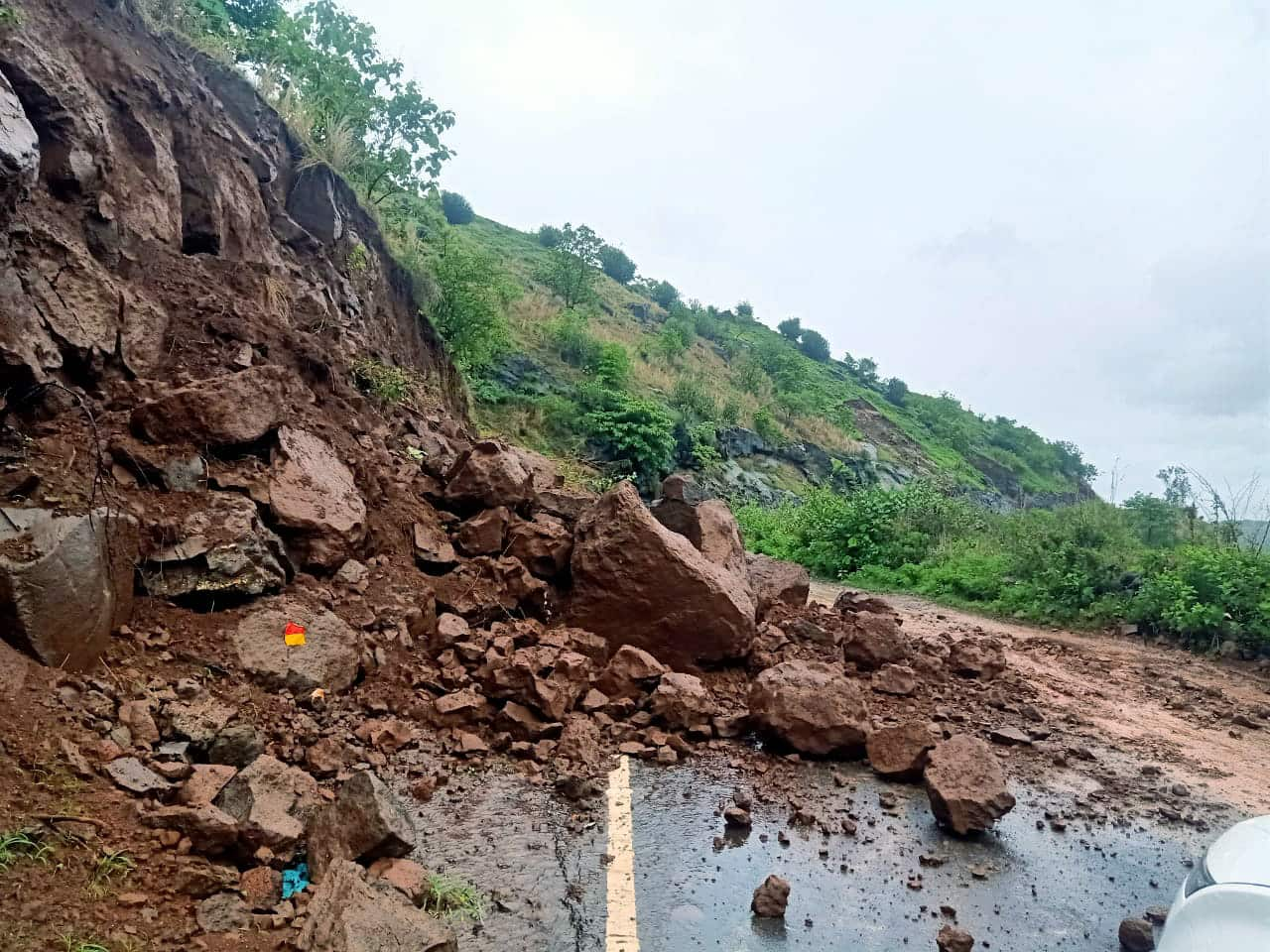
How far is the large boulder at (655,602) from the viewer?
6.49 metres

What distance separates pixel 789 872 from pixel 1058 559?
34.9 feet

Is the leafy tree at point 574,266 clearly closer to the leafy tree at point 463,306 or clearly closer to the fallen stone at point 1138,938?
the leafy tree at point 463,306

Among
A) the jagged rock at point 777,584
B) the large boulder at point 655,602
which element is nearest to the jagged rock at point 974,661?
the jagged rock at point 777,584

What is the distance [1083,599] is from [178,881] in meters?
12.1

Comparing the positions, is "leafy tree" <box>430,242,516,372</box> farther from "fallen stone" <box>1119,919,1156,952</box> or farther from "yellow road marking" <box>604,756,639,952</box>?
"fallen stone" <box>1119,919,1156,952</box>

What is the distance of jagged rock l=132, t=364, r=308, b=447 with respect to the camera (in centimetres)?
549

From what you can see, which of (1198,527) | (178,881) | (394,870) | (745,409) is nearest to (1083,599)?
(1198,527)

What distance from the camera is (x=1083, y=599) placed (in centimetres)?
1177

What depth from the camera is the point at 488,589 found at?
664cm

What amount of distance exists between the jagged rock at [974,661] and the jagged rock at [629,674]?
2.97 metres

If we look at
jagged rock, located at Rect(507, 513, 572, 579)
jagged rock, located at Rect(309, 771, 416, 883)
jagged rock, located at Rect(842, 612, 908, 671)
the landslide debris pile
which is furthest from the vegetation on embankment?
jagged rock, located at Rect(309, 771, 416, 883)

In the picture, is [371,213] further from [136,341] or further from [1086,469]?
[1086,469]

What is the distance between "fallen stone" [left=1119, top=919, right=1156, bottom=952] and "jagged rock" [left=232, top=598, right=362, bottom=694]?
427 cm

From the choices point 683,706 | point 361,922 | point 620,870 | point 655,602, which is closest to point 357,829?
point 361,922
